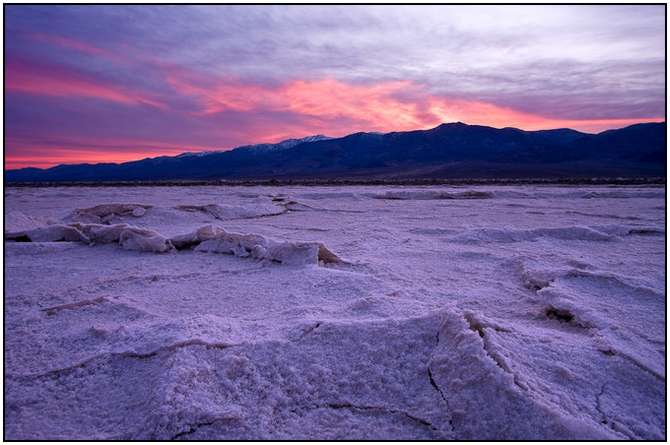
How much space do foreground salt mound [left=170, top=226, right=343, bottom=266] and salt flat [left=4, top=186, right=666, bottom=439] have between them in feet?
0.05

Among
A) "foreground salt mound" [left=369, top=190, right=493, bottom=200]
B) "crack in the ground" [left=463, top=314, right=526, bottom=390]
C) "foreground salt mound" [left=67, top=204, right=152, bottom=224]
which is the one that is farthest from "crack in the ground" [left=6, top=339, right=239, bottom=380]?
"foreground salt mound" [left=369, top=190, right=493, bottom=200]

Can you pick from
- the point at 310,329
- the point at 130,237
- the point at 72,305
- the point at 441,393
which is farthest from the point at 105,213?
the point at 441,393

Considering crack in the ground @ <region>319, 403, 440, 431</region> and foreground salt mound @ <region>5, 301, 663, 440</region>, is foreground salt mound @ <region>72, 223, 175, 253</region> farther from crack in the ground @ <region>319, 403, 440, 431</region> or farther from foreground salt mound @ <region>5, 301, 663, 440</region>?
crack in the ground @ <region>319, 403, 440, 431</region>

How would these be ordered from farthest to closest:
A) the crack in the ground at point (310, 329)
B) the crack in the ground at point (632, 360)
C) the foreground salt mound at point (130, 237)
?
the foreground salt mound at point (130, 237), the crack in the ground at point (310, 329), the crack in the ground at point (632, 360)

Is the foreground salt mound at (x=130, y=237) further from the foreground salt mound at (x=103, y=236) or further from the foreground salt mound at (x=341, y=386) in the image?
the foreground salt mound at (x=341, y=386)

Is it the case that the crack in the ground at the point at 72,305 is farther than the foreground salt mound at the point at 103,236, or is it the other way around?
the foreground salt mound at the point at 103,236

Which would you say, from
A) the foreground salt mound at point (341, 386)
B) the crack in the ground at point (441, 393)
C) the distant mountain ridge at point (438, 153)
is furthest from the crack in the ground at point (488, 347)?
the distant mountain ridge at point (438, 153)

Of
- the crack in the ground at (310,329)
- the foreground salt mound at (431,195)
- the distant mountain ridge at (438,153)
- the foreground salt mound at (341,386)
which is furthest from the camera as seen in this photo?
the distant mountain ridge at (438,153)

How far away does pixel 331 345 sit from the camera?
1.58m

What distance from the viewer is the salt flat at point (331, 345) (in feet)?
4.06

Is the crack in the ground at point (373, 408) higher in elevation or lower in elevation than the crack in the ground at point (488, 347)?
lower

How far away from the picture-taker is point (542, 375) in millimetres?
1357

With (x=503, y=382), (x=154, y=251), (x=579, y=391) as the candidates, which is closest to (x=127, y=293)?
(x=154, y=251)

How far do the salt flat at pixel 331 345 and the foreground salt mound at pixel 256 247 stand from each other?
0.02 meters
